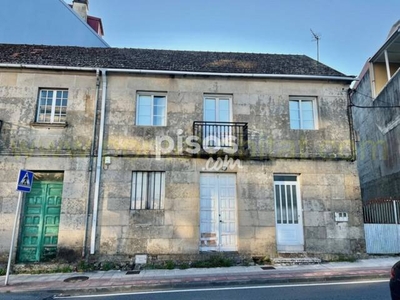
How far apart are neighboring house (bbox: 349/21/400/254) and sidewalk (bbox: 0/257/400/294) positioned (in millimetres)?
1541

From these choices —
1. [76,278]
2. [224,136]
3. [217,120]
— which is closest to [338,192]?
[224,136]

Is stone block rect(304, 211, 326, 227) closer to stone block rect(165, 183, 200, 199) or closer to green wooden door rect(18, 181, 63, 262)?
stone block rect(165, 183, 200, 199)

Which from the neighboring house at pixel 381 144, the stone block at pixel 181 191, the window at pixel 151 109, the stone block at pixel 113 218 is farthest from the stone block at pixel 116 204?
the neighboring house at pixel 381 144

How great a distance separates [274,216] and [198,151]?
3.35 meters

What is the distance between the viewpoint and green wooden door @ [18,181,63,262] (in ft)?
29.3

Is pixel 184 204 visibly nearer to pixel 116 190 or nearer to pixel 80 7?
pixel 116 190

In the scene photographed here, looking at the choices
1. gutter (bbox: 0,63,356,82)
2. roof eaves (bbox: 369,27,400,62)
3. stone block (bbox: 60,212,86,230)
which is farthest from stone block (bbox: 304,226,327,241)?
roof eaves (bbox: 369,27,400,62)

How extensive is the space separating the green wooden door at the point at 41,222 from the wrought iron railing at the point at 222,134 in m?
4.97

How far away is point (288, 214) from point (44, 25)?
47.9 ft

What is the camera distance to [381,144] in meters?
14.9

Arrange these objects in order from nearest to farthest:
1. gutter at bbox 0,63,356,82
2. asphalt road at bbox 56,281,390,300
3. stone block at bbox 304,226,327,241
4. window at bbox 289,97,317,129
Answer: asphalt road at bbox 56,281,390,300 → stone block at bbox 304,226,327,241 → gutter at bbox 0,63,356,82 → window at bbox 289,97,317,129

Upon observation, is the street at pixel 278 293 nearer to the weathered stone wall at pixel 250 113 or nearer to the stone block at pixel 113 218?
the stone block at pixel 113 218

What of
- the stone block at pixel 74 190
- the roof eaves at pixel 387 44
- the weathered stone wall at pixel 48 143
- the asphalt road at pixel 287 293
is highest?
the roof eaves at pixel 387 44

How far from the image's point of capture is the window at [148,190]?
9.46 metres
